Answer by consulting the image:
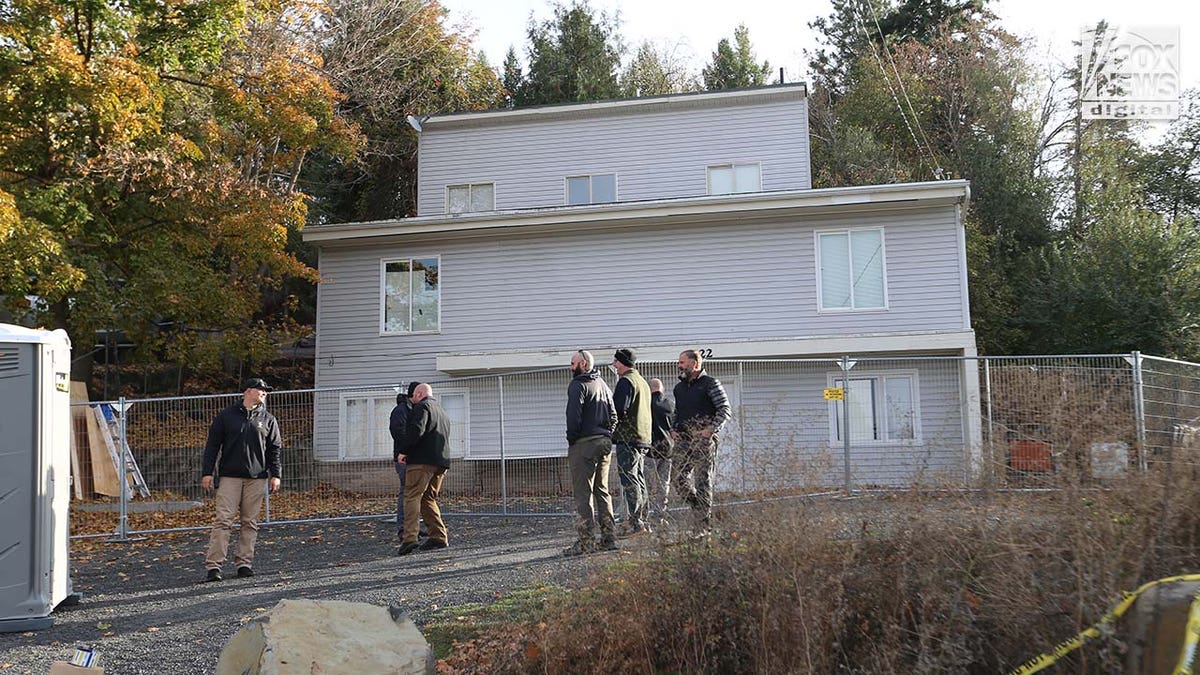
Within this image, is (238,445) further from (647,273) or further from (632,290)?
(647,273)

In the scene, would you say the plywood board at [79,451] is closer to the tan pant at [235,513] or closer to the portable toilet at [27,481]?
the tan pant at [235,513]

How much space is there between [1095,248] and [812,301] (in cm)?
936

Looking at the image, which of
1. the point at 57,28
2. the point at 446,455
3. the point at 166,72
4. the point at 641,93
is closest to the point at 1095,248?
the point at 641,93

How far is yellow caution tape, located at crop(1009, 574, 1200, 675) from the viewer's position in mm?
4344

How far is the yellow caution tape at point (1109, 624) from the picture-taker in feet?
14.3

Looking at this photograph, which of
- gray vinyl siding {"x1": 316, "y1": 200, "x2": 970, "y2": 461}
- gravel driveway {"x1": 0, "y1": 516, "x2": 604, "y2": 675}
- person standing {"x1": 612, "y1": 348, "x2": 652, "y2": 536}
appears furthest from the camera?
gray vinyl siding {"x1": 316, "y1": 200, "x2": 970, "y2": 461}

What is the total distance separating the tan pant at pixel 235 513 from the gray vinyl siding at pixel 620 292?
25.4 ft

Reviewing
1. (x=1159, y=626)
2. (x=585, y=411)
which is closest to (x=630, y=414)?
(x=585, y=411)

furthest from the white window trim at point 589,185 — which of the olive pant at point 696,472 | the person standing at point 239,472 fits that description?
the olive pant at point 696,472

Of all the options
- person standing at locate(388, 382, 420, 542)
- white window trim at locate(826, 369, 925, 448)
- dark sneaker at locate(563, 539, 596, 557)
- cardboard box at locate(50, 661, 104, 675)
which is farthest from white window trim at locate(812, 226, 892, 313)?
cardboard box at locate(50, 661, 104, 675)

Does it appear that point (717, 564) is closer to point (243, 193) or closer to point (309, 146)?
point (243, 193)

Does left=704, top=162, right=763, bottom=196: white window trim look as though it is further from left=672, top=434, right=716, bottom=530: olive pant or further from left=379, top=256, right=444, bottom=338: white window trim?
left=672, top=434, right=716, bottom=530: olive pant

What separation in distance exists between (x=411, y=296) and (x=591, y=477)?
11.9 metres

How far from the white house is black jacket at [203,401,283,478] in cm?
619
